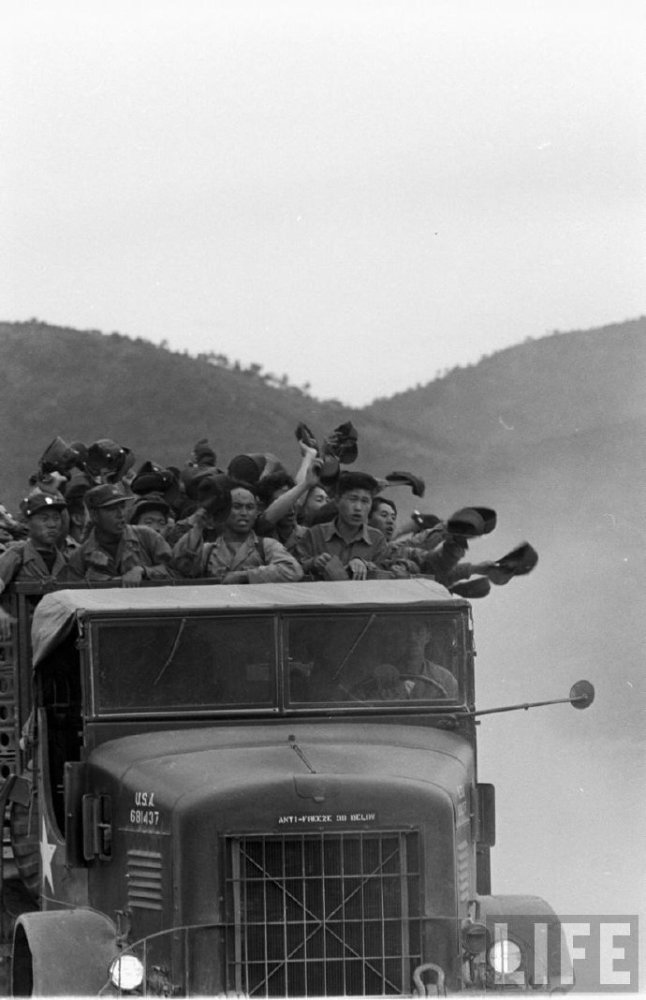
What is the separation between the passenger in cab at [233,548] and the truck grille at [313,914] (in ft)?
7.63

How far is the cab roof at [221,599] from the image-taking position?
33.6 ft

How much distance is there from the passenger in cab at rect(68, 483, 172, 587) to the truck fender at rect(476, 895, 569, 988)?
9.12ft

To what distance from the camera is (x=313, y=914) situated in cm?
935

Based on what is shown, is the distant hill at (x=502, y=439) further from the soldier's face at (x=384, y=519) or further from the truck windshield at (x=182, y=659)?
the truck windshield at (x=182, y=659)

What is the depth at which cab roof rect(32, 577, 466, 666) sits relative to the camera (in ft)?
33.6

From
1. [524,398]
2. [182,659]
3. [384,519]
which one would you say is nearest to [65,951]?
[182,659]

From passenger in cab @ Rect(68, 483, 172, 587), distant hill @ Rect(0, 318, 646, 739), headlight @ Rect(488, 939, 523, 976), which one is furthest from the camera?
distant hill @ Rect(0, 318, 646, 739)

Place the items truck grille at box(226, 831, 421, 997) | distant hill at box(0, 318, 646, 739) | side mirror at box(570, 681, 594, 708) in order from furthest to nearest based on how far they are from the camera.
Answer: distant hill at box(0, 318, 646, 739) → side mirror at box(570, 681, 594, 708) → truck grille at box(226, 831, 421, 997)

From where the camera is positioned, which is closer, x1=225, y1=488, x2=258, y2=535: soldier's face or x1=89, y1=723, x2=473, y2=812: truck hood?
x1=89, y1=723, x2=473, y2=812: truck hood

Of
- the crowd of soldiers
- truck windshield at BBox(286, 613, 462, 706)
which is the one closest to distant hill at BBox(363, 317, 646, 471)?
the crowd of soldiers

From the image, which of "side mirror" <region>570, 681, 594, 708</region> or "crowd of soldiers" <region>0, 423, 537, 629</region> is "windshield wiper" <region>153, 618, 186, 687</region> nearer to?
"crowd of soldiers" <region>0, 423, 537, 629</region>

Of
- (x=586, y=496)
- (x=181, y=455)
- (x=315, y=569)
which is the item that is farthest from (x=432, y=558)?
(x=181, y=455)

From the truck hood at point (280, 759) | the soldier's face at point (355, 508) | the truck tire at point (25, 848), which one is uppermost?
the soldier's face at point (355, 508)

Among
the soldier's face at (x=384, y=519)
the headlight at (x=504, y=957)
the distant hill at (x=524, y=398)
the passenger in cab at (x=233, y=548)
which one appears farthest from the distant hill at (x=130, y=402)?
the headlight at (x=504, y=957)
